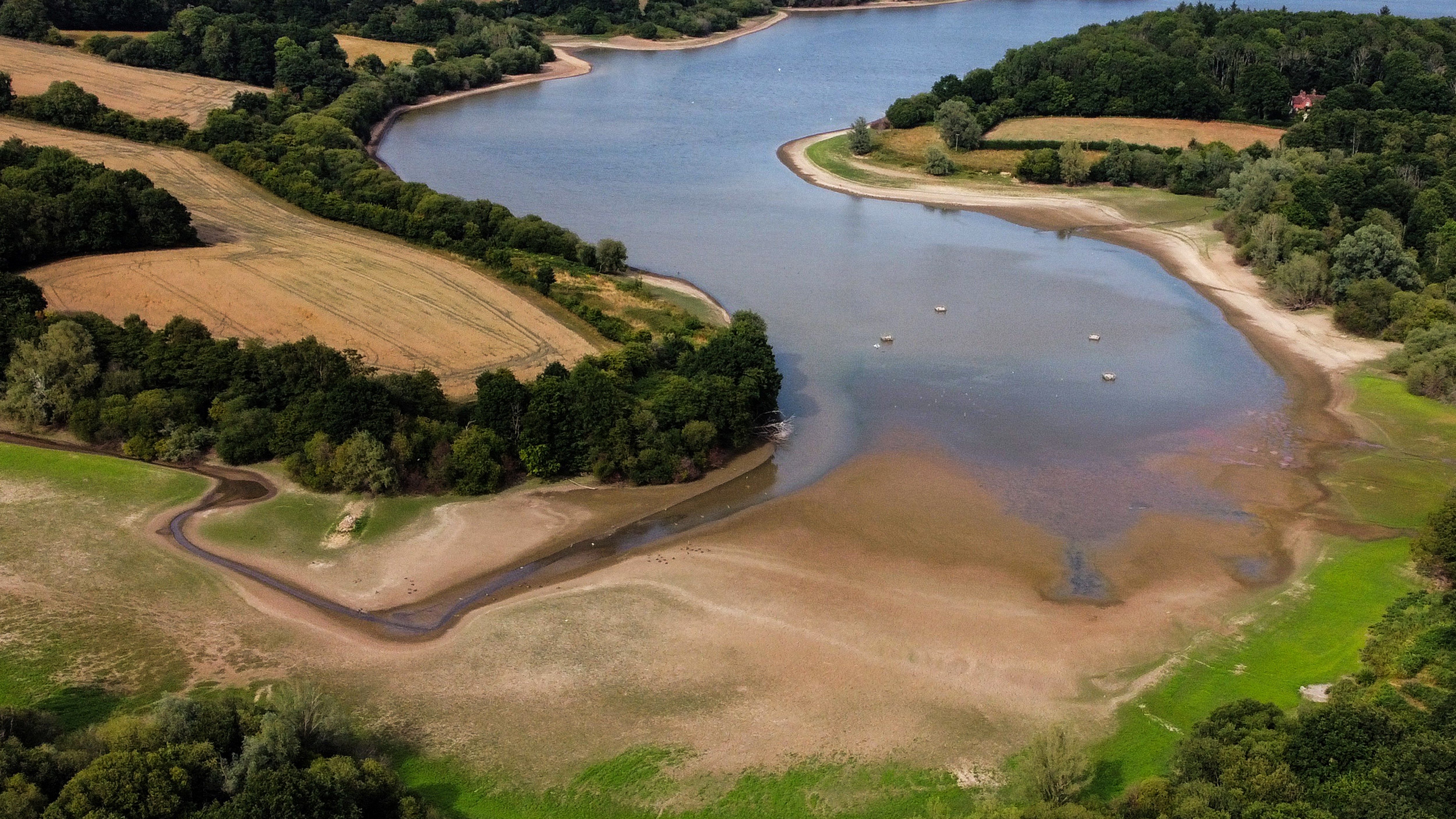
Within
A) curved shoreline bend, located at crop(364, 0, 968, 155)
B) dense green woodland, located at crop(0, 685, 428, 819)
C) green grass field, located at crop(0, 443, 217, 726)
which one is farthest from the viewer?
curved shoreline bend, located at crop(364, 0, 968, 155)

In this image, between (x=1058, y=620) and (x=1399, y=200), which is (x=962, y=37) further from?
(x=1058, y=620)

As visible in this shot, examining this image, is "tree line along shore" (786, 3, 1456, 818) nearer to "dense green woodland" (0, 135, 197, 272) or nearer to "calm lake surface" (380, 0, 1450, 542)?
"calm lake surface" (380, 0, 1450, 542)

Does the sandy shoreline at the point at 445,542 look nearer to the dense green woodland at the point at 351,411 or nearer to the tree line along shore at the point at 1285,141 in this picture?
the dense green woodland at the point at 351,411

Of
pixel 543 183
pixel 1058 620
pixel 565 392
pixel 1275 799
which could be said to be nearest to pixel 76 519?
pixel 565 392

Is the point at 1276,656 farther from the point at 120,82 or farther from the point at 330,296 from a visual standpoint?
the point at 120,82

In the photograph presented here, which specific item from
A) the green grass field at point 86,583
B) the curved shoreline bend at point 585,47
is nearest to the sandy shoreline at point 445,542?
the green grass field at point 86,583

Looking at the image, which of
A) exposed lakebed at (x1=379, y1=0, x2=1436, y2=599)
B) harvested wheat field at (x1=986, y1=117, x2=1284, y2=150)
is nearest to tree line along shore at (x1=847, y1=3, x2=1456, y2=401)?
harvested wheat field at (x1=986, y1=117, x2=1284, y2=150)

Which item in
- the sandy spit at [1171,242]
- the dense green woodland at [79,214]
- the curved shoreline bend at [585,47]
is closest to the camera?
the dense green woodland at [79,214]
